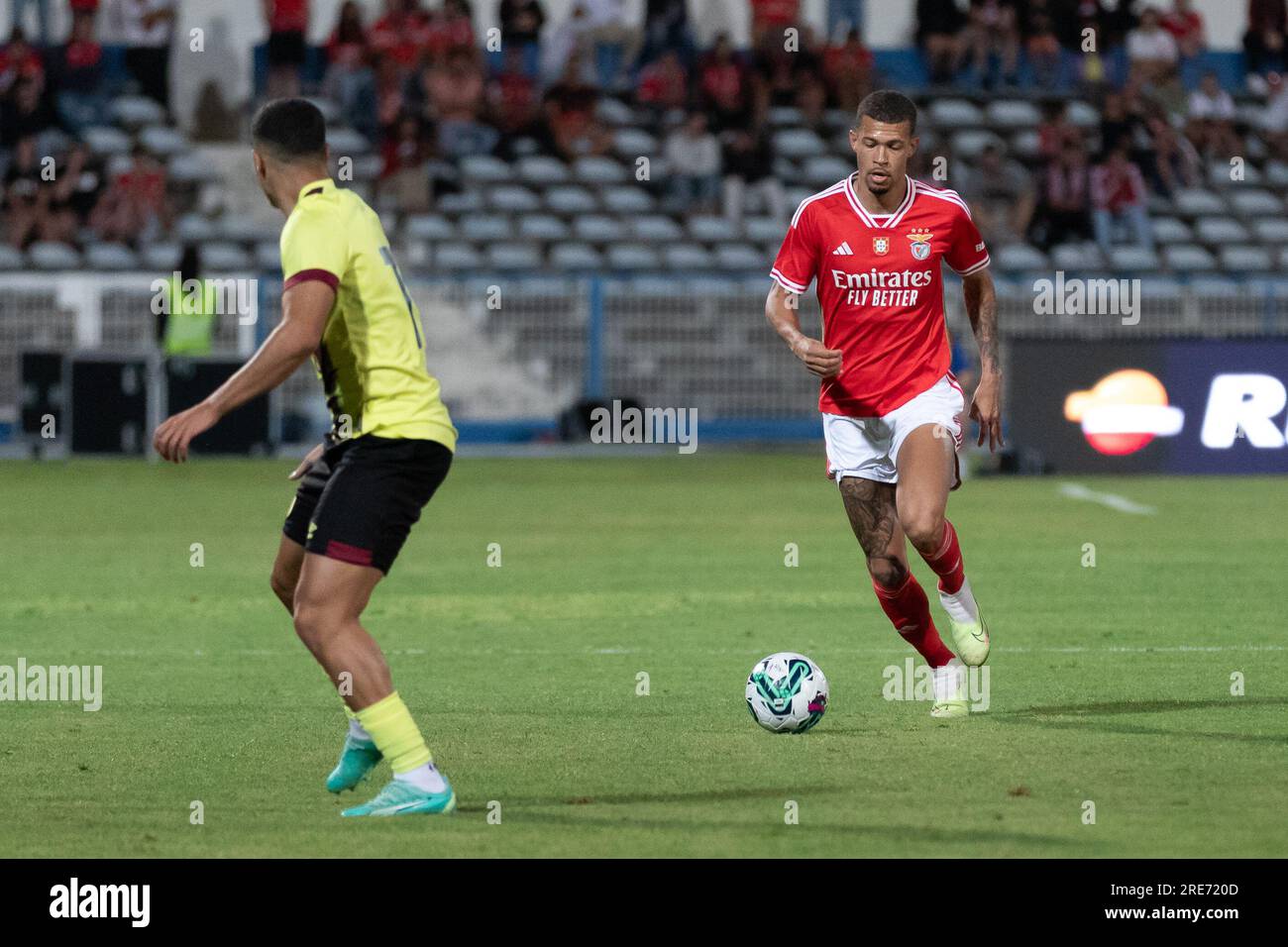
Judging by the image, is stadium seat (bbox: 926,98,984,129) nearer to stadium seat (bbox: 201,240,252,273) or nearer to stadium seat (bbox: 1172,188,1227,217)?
stadium seat (bbox: 1172,188,1227,217)

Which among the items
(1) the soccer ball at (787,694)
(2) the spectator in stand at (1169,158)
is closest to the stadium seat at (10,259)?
(2) the spectator in stand at (1169,158)

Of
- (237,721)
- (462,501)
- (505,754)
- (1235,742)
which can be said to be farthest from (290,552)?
(462,501)

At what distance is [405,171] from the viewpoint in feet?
92.7

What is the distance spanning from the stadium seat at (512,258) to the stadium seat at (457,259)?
17 centimetres

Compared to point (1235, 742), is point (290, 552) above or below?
→ above

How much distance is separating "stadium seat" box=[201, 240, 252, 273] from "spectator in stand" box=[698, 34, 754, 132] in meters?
6.04

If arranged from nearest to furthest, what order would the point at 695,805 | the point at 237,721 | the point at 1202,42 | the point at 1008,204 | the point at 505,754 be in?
1. the point at 695,805
2. the point at 505,754
3. the point at 237,721
4. the point at 1008,204
5. the point at 1202,42

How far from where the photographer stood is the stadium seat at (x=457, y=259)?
27.8 meters

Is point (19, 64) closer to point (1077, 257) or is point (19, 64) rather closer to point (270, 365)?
point (1077, 257)

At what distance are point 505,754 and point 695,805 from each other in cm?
117

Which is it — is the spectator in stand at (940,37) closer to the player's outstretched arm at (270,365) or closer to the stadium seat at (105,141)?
A: the stadium seat at (105,141)

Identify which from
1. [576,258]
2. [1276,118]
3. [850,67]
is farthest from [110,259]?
[1276,118]

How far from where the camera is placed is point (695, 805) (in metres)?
6.93

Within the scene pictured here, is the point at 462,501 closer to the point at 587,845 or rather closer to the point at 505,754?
the point at 505,754
